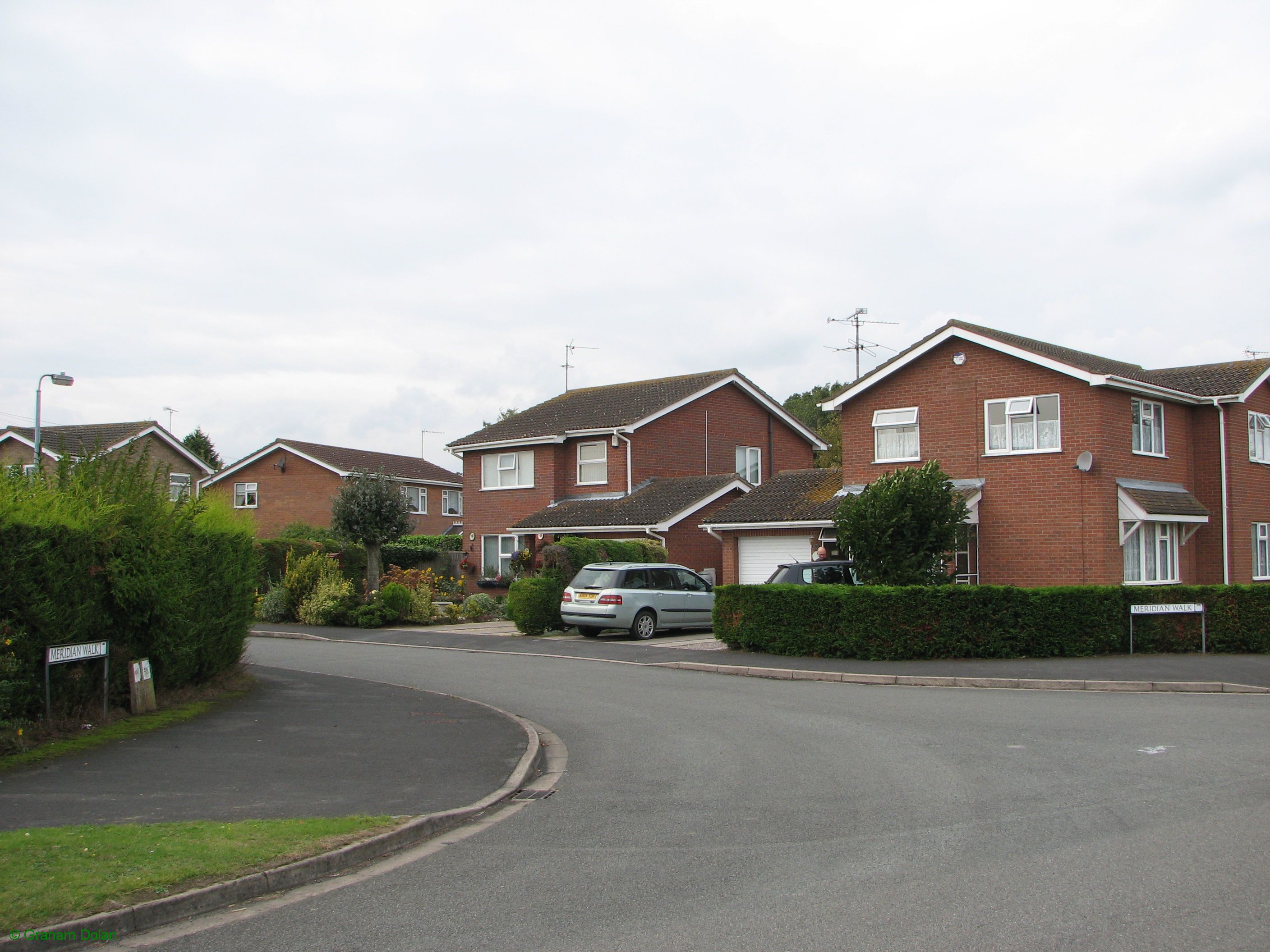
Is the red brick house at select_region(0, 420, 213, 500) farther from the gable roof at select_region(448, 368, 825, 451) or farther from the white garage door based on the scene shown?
the white garage door

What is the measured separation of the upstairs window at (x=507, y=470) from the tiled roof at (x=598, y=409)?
2.16 ft

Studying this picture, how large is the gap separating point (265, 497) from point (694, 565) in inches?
983

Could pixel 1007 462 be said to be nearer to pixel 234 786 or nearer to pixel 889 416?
pixel 889 416

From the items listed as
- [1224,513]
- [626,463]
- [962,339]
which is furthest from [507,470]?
[1224,513]

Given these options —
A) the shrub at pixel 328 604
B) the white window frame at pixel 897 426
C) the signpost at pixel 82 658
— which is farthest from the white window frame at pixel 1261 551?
the signpost at pixel 82 658

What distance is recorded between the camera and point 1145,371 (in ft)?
96.4

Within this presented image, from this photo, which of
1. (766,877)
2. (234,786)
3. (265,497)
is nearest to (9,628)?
(234,786)

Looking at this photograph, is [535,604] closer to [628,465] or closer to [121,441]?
[628,465]

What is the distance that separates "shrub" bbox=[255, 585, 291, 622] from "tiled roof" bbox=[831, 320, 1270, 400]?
1543 centimetres

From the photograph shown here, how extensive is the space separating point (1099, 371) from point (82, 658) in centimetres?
2037

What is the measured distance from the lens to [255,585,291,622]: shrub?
29.7 meters

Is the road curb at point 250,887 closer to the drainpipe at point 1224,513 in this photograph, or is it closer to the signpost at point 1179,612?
the signpost at point 1179,612

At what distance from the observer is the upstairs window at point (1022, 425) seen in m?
23.9

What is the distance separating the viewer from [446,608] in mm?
30078
